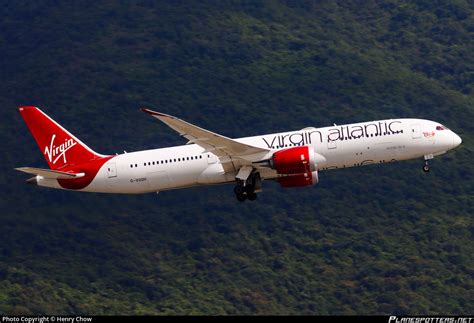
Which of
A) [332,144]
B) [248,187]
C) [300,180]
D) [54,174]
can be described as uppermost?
[332,144]

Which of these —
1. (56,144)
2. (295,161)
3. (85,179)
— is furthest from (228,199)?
(295,161)

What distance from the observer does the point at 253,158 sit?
220 feet

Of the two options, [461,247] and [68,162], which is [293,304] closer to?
[461,247]

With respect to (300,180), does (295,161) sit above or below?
above

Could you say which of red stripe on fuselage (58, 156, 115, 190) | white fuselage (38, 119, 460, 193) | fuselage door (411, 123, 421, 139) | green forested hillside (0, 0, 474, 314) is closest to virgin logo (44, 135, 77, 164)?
red stripe on fuselage (58, 156, 115, 190)

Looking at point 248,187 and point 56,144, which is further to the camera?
point 56,144

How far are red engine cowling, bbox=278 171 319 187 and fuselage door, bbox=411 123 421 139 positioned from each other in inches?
286

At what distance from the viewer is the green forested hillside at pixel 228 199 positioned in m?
106

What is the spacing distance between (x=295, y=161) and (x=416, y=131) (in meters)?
9.04

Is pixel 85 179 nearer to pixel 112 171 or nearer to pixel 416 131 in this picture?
pixel 112 171

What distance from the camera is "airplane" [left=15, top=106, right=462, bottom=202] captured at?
66000 mm

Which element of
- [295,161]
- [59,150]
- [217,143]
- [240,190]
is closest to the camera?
[295,161]

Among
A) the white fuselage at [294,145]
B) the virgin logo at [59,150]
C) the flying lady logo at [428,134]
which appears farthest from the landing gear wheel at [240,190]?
the virgin logo at [59,150]

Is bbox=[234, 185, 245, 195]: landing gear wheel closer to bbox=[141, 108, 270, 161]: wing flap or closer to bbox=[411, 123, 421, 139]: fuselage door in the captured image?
bbox=[141, 108, 270, 161]: wing flap
